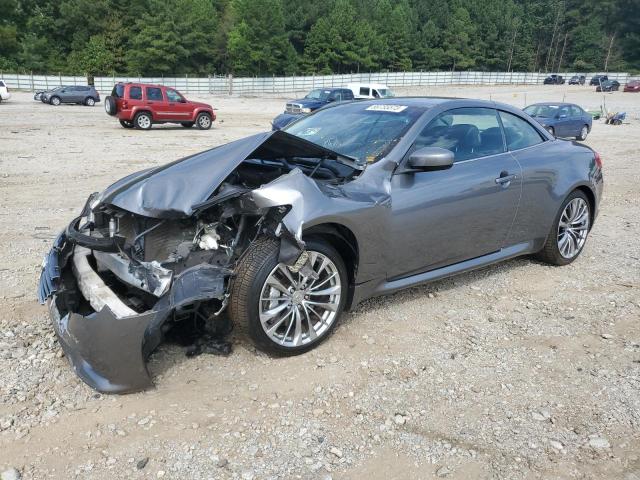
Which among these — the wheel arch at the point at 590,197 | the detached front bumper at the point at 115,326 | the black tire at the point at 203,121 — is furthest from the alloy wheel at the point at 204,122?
the detached front bumper at the point at 115,326

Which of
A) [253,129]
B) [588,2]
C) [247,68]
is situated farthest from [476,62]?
[253,129]

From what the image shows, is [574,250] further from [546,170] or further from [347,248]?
[347,248]

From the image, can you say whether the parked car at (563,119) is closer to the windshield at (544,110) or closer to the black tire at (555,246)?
the windshield at (544,110)

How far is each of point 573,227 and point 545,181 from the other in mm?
831

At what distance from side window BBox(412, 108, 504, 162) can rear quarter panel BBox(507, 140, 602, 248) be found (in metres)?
0.28

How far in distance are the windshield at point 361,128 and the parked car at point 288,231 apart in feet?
0.05

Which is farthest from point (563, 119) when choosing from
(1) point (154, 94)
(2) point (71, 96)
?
(2) point (71, 96)

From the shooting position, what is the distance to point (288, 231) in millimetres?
3123

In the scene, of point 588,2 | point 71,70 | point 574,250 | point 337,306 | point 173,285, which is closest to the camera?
point 173,285

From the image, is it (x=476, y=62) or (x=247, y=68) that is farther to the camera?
(x=476, y=62)

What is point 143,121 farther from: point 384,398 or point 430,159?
point 384,398

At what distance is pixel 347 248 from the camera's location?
3.57 meters

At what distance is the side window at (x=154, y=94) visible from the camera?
20.0 metres

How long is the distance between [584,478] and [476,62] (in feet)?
379
